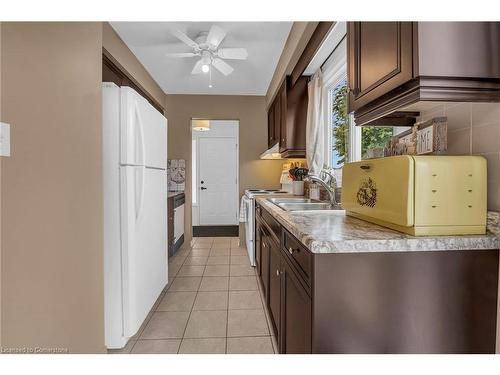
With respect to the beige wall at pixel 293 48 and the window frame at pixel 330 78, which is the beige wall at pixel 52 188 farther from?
the window frame at pixel 330 78

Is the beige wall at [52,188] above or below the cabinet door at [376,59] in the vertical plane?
below

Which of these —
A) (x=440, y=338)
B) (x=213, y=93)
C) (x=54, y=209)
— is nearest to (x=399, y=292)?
(x=440, y=338)

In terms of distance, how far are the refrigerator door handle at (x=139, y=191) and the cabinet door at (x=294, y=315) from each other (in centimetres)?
104

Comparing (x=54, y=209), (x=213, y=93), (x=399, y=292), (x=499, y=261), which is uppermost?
(x=213, y=93)

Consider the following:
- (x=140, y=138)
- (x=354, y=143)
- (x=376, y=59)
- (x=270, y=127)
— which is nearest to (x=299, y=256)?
(x=376, y=59)

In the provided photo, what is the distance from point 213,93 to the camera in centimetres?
451

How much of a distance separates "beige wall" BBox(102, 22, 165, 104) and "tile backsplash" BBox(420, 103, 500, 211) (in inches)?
114

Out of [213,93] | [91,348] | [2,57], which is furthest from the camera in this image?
[213,93]

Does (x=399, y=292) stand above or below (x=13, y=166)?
below

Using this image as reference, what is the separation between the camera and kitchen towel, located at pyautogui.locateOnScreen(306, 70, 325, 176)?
8.92ft

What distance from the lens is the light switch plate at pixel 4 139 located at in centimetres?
86

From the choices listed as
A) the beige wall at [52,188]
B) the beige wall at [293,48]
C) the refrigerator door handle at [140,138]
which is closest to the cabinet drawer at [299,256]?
the beige wall at [52,188]

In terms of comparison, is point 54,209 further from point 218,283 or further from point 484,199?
point 218,283
